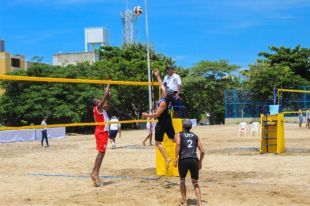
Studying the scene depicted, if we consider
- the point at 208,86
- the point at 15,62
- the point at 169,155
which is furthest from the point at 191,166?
the point at 15,62

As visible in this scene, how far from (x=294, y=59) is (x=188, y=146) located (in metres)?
46.8

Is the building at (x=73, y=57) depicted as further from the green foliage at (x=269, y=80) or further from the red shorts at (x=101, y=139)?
the red shorts at (x=101, y=139)

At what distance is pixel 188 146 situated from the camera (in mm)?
7316

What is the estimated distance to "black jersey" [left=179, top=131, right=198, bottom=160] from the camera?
7.30m

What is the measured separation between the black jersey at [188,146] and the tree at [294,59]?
45105mm

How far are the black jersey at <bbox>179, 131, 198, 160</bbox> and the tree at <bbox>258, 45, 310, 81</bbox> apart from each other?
1776 inches

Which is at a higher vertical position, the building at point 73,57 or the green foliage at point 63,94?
the building at point 73,57

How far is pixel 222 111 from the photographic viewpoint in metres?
54.2

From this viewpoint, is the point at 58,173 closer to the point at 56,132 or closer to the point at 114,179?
the point at 114,179

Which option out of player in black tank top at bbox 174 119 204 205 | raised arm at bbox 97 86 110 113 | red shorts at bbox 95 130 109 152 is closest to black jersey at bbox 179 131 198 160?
player in black tank top at bbox 174 119 204 205

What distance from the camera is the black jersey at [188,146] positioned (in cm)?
730

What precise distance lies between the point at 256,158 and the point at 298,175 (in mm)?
3924

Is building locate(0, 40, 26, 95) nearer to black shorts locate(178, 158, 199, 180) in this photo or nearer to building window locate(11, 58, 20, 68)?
building window locate(11, 58, 20, 68)

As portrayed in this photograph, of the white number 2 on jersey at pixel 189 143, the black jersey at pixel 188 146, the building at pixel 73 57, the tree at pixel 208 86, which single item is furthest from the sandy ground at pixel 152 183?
the building at pixel 73 57
